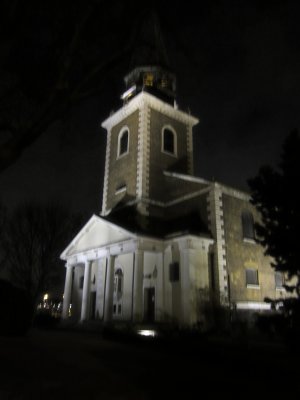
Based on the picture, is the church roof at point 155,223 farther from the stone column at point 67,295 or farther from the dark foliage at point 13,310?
the dark foliage at point 13,310

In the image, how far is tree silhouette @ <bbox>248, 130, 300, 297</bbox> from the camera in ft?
43.0

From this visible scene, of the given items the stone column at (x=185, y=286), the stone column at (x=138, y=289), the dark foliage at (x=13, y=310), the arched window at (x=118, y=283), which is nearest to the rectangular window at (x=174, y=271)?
the stone column at (x=185, y=286)

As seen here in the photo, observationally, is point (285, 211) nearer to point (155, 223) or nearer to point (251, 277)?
point (251, 277)

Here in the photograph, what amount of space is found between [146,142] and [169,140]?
328cm

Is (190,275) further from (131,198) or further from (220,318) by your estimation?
(131,198)

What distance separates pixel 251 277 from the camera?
25453 millimetres

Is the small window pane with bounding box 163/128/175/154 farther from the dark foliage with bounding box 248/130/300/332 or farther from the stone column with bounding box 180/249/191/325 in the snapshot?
the dark foliage with bounding box 248/130/300/332

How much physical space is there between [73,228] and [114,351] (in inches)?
961

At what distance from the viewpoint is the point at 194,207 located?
2697 centimetres

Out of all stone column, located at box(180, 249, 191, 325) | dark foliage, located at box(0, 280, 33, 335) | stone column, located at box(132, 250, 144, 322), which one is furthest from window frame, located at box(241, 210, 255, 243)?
dark foliage, located at box(0, 280, 33, 335)

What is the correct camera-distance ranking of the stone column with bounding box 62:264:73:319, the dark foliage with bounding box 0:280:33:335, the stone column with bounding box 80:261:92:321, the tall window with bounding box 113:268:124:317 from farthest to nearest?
the stone column with bounding box 62:264:73:319 < the tall window with bounding box 113:268:124:317 < the stone column with bounding box 80:261:92:321 < the dark foliage with bounding box 0:280:33:335

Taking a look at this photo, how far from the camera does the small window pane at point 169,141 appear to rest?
3275cm

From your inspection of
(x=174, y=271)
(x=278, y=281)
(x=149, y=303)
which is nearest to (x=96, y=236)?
(x=149, y=303)

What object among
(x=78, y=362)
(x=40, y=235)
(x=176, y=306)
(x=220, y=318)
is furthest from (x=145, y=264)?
(x=78, y=362)
